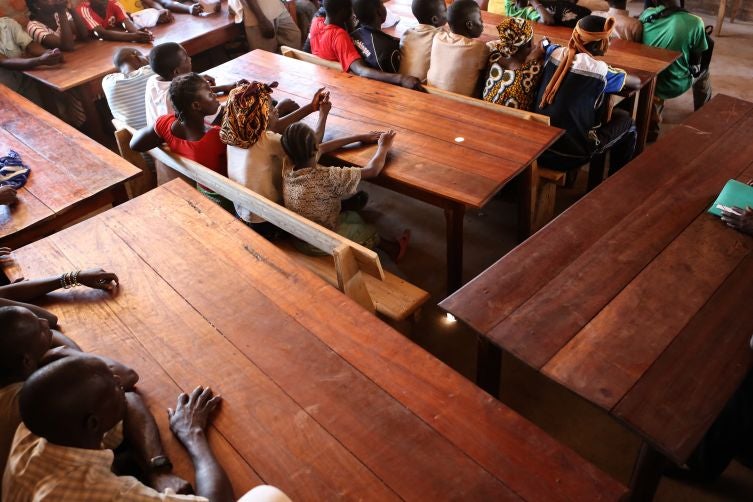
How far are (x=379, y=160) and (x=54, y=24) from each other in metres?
3.43

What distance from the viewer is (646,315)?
1.75 meters

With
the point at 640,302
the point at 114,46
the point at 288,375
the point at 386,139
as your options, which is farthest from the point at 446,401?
the point at 114,46

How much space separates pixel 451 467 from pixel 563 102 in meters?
2.03

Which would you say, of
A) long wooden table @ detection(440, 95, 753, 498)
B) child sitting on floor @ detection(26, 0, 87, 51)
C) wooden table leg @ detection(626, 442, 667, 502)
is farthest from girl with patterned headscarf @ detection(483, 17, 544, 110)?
child sitting on floor @ detection(26, 0, 87, 51)

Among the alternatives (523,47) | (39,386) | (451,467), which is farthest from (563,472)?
(523,47)

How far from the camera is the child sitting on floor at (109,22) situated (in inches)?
182

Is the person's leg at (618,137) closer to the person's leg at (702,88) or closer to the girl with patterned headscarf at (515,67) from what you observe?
the girl with patterned headscarf at (515,67)

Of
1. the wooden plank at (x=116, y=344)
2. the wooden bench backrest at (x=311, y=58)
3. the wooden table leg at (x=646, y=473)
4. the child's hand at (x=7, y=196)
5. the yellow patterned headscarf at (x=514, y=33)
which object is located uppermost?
the yellow patterned headscarf at (x=514, y=33)

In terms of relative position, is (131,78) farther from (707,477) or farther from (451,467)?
(707,477)

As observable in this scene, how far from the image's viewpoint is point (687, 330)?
5.55ft

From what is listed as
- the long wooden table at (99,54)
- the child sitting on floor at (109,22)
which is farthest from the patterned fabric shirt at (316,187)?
the child sitting on floor at (109,22)

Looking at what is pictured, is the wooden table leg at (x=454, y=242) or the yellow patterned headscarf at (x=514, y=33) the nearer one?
the wooden table leg at (x=454, y=242)

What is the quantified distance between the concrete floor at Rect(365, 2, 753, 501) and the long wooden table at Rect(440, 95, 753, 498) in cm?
55

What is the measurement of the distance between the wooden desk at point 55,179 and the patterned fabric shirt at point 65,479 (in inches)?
59.4
